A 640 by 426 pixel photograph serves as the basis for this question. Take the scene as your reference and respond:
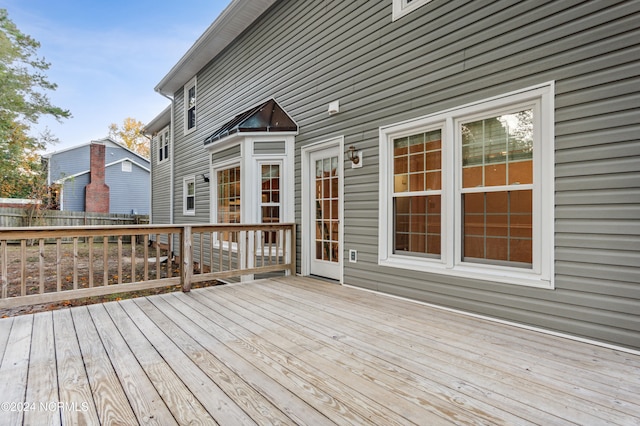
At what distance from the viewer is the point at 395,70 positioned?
3.97 metres

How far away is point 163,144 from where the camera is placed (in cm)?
1238

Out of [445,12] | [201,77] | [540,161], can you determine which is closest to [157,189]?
[201,77]

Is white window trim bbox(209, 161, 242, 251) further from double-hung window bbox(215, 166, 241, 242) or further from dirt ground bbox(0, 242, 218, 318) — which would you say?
dirt ground bbox(0, 242, 218, 318)

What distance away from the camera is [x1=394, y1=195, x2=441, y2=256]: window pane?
3.72 m

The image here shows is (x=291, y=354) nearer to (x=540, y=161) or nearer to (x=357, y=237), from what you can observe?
(x=357, y=237)

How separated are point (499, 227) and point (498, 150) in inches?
30.9

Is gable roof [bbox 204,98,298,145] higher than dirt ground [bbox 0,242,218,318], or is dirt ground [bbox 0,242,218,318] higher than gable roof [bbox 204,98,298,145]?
gable roof [bbox 204,98,298,145]

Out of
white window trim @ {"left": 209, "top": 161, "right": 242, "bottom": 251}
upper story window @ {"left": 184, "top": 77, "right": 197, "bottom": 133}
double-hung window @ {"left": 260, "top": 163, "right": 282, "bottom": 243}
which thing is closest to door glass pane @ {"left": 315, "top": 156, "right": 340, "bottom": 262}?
double-hung window @ {"left": 260, "top": 163, "right": 282, "bottom": 243}

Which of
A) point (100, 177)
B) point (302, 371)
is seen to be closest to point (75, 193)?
point (100, 177)

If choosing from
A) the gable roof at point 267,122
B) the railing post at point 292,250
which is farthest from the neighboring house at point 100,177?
the railing post at point 292,250

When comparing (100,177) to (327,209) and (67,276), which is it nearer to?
(67,276)

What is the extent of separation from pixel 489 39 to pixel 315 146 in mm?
2832

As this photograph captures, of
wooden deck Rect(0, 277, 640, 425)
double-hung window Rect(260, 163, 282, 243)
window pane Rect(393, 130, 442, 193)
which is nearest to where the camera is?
wooden deck Rect(0, 277, 640, 425)

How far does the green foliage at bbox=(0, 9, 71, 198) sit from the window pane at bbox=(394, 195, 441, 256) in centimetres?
1565
